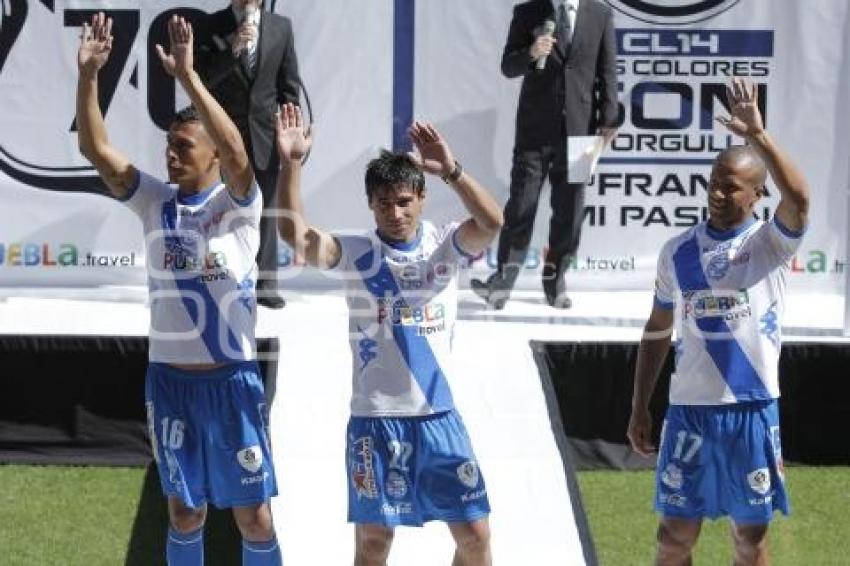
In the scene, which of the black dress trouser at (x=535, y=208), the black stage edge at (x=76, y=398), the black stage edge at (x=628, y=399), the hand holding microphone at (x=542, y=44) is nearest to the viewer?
the black stage edge at (x=76, y=398)

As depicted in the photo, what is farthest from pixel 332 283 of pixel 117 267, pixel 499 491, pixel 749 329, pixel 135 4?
pixel 749 329

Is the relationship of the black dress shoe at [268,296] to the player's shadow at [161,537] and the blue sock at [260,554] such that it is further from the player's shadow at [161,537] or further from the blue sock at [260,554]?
the blue sock at [260,554]

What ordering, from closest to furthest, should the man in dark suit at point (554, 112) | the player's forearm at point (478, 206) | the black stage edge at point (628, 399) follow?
the player's forearm at point (478, 206) < the black stage edge at point (628, 399) < the man in dark suit at point (554, 112)

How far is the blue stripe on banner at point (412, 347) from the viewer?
5.82m

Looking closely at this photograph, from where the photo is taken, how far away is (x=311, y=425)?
8109 millimetres

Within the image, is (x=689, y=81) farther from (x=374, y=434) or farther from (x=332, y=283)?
(x=374, y=434)

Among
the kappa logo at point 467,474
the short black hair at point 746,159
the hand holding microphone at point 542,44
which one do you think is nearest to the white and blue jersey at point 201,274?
the kappa logo at point 467,474

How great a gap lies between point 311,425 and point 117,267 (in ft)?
8.38

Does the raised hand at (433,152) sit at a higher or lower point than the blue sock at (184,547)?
higher

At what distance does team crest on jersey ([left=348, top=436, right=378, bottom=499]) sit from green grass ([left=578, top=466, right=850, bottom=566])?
181 centimetres

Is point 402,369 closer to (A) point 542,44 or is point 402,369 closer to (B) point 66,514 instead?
(B) point 66,514

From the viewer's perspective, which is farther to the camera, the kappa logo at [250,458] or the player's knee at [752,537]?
the kappa logo at [250,458]

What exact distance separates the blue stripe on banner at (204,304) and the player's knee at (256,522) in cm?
56

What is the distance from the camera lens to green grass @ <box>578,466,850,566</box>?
7379 millimetres
